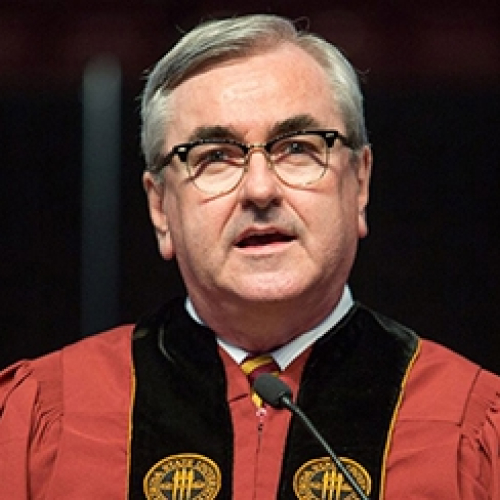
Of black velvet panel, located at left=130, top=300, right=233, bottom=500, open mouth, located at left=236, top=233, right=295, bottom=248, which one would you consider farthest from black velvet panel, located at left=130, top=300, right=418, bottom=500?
open mouth, located at left=236, top=233, right=295, bottom=248

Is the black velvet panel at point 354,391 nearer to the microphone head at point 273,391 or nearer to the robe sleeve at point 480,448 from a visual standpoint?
the robe sleeve at point 480,448

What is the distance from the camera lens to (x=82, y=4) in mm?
4680

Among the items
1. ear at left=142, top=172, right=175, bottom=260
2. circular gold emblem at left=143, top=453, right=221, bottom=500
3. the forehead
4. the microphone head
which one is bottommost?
circular gold emblem at left=143, top=453, right=221, bottom=500

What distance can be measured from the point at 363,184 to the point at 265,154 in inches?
12.2

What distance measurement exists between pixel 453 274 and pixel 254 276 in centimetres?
158

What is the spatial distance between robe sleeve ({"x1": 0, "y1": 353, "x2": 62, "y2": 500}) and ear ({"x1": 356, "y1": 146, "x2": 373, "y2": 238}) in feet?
2.29

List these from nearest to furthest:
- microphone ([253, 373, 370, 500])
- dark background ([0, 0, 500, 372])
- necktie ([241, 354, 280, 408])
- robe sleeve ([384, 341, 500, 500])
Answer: microphone ([253, 373, 370, 500]), robe sleeve ([384, 341, 500, 500]), necktie ([241, 354, 280, 408]), dark background ([0, 0, 500, 372])

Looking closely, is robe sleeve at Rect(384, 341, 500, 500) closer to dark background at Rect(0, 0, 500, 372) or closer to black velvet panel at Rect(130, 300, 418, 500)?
black velvet panel at Rect(130, 300, 418, 500)

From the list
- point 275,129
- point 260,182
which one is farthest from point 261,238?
point 275,129

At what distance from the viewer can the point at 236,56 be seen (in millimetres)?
3303

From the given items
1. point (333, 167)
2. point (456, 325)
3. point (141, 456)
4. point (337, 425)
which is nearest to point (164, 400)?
point (141, 456)

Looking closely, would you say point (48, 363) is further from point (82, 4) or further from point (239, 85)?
point (82, 4)

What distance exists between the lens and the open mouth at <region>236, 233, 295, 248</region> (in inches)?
125

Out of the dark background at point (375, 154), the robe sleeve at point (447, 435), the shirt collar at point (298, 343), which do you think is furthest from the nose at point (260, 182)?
the dark background at point (375, 154)
